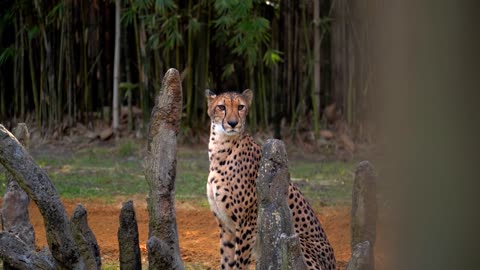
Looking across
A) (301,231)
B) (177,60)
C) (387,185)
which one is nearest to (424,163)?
(387,185)

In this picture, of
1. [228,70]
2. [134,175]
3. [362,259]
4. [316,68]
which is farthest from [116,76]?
[362,259]

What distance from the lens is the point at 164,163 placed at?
3320mm

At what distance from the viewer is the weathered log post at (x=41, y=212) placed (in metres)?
3.08

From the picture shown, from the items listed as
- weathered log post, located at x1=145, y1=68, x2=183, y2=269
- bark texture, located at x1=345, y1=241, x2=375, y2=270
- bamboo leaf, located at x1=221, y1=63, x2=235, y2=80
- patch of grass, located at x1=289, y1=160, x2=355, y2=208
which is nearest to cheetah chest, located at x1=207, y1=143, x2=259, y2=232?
weathered log post, located at x1=145, y1=68, x2=183, y2=269

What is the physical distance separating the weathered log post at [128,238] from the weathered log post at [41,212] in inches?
7.6

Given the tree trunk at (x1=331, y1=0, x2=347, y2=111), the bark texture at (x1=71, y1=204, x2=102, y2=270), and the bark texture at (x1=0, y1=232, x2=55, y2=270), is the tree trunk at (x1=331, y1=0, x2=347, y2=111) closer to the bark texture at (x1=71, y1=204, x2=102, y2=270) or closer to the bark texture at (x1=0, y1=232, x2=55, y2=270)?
Result: the bark texture at (x1=71, y1=204, x2=102, y2=270)

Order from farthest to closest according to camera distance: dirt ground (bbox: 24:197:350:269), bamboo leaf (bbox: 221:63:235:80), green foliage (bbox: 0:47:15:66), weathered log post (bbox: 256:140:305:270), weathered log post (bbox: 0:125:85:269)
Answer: green foliage (bbox: 0:47:15:66) < bamboo leaf (bbox: 221:63:235:80) < dirt ground (bbox: 24:197:350:269) < weathered log post (bbox: 0:125:85:269) < weathered log post (bbox: 256:140:305:270)

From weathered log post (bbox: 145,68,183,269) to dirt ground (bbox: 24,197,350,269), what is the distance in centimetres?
163

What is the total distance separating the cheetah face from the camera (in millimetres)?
4629

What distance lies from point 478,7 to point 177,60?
874 centimetres

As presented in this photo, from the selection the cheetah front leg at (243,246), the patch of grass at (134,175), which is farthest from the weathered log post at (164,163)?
the patch of grass at (134,175)

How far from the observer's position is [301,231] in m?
4.13

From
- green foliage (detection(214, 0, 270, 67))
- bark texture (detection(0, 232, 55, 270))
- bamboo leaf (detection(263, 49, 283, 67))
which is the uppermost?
green foliage (detection(214, 0, 270, 67))

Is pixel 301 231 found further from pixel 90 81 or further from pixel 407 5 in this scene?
pixel 90 81
